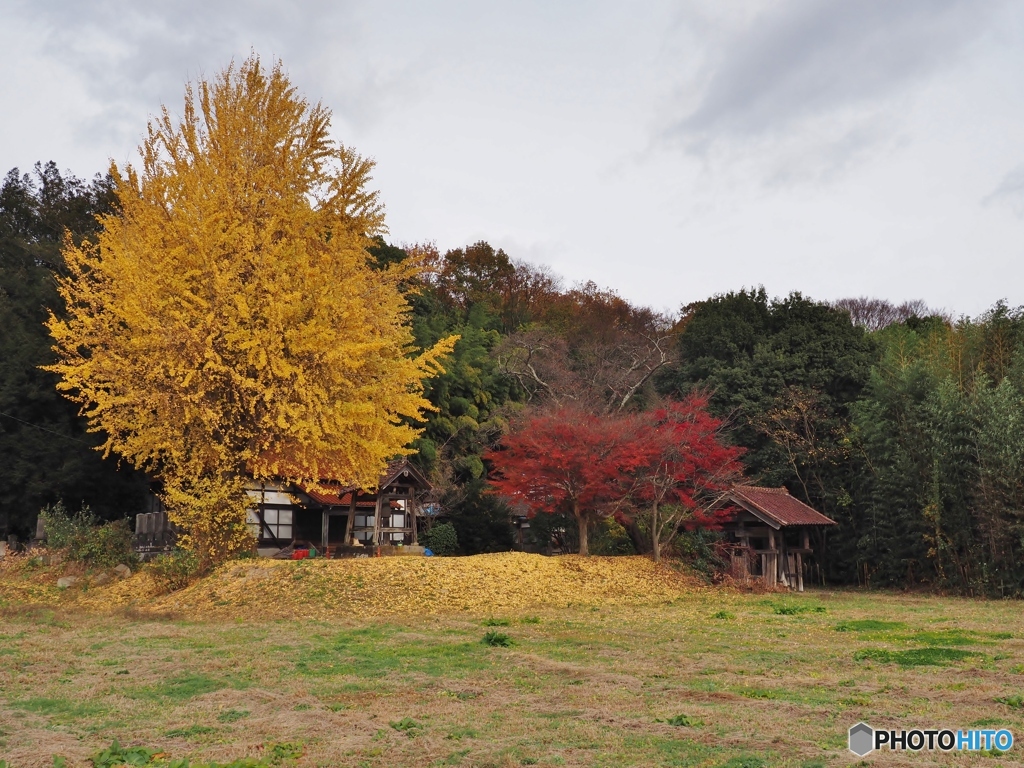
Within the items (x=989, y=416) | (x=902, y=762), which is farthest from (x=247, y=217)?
(x=989, y=416)

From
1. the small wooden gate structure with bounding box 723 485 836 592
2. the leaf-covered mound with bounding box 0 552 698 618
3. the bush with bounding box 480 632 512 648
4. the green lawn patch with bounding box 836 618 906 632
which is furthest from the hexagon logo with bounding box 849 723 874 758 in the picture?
the small wooden gate structure with bounding box 723 485 836 592

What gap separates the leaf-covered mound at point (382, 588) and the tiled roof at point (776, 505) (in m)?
3.35

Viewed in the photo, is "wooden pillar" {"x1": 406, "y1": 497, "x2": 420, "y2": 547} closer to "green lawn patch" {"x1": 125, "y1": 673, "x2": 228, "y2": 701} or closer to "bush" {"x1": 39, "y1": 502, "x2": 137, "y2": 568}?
"bush" {"x1": 39, "y1": 502, "x2": 137, "y2": 568}

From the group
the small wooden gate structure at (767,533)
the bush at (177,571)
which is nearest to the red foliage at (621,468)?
the small wooden gate structure at (767,533)

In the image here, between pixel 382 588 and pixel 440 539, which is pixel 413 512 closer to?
→ pixel 440 539

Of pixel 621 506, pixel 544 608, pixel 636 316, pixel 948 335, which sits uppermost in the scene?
pixel 636 316

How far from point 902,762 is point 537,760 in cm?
266

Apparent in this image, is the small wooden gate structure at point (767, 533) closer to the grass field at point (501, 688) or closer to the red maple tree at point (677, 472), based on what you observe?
the red maple tree at point (677, 472)

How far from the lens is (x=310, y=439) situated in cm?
1898

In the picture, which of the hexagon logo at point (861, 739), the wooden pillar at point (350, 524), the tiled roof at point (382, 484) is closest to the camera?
the hexagon logo at point (861, 739)

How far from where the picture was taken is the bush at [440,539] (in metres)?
28.6

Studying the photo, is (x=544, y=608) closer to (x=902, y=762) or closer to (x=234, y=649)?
(x=234, y=649)

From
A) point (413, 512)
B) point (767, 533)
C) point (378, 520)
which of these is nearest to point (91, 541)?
point (378, 520)

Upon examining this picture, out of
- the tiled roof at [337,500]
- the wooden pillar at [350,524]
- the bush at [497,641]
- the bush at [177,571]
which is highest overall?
the tiled roof at [337,500]
